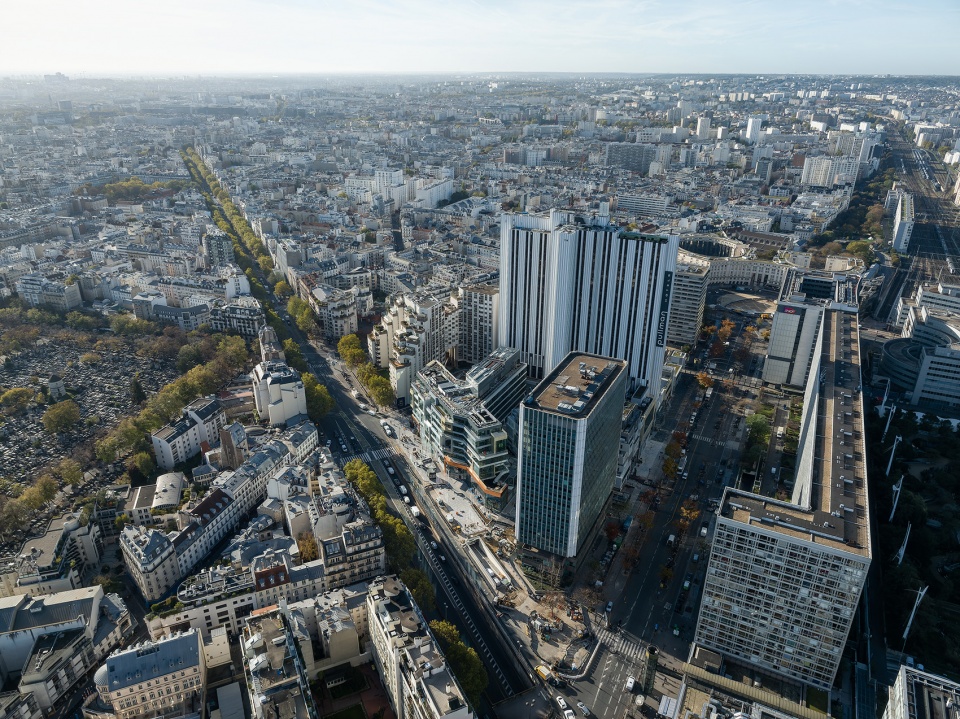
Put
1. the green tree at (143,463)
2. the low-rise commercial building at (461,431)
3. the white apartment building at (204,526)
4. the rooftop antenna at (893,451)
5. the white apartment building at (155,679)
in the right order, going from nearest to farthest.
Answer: the white apartment building at (155,679)
the white apartment building at (204,526)
the low-rise commercial building at (461,431)
the green tree at (143,463)
the rooftop antenna at (893,451)

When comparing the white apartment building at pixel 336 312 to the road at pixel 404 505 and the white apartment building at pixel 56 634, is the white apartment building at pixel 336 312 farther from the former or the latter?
the white apartment building at pixel 56 634

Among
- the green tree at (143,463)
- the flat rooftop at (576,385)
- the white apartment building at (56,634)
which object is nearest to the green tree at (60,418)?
→ the green tree at (143,463)

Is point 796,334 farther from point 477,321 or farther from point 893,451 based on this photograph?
point 477,321

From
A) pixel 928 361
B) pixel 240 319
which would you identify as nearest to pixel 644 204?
pixel 928 361

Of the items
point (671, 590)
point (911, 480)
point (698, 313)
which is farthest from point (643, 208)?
point (671, 590)

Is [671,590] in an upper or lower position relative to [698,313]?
lower

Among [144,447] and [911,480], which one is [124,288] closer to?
[144,447]
